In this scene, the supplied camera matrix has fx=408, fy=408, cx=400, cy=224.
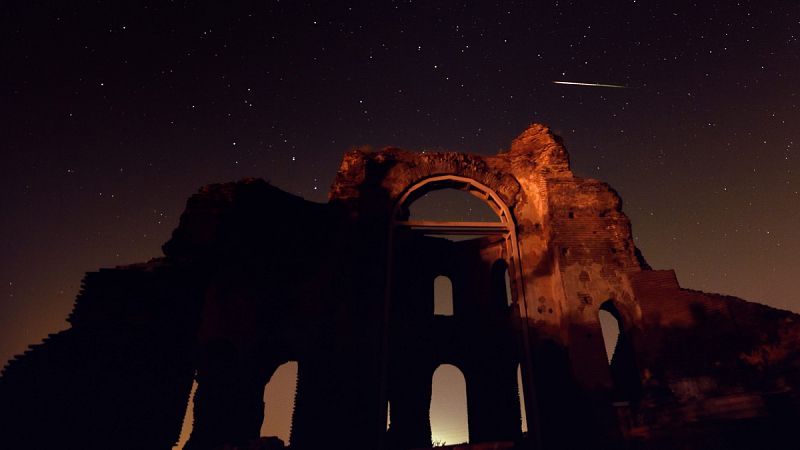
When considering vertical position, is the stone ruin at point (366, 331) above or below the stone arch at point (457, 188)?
below

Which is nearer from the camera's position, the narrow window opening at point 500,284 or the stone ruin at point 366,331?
the stone ruin at point 366,331

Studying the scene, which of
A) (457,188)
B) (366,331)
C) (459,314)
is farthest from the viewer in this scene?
(459,314)

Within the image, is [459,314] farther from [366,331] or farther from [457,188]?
[366,331]

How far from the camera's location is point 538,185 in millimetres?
9156

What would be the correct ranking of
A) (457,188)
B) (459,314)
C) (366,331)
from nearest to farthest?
(366,331) < (457,188) < (459,314)

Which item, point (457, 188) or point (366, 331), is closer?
point (366, 331)

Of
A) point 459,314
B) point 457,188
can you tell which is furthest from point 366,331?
point 459,314

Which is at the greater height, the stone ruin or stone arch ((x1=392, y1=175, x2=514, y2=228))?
stone arch ((x1=392, y1=175, x2=514, y2=228))

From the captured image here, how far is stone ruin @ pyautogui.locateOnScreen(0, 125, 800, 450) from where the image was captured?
5.93m

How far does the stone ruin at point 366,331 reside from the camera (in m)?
5.93

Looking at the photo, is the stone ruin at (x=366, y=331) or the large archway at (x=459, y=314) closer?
the stone ruin at (x=366, y=331)

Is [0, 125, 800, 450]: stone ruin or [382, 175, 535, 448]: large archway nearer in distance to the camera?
[0, 125, 800, 450]: stone ruin

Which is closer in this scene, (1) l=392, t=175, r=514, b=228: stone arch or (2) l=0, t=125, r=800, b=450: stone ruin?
(2) l=0, t=125, r=800, b=450: stone ruin

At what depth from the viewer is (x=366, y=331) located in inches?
299
